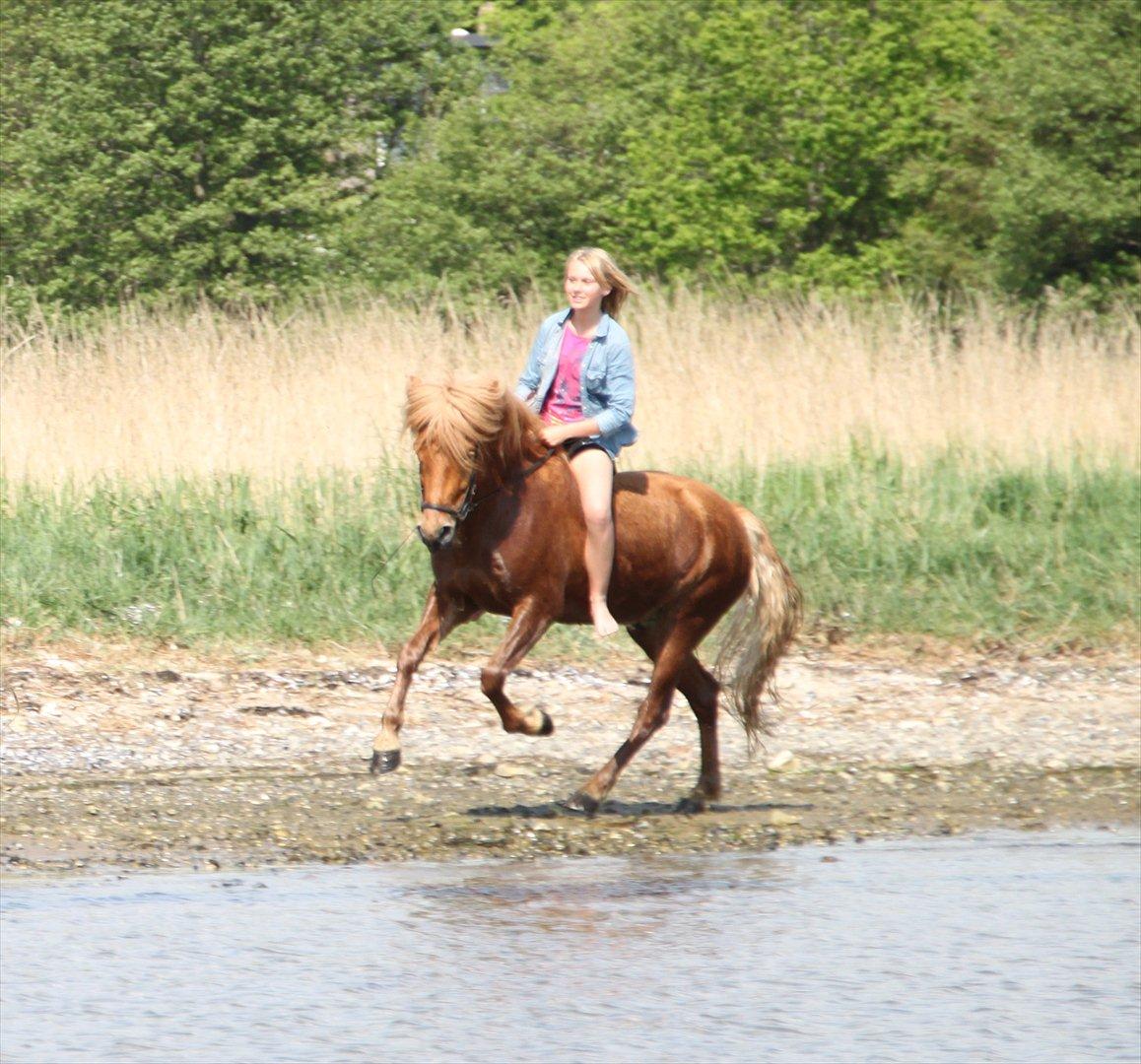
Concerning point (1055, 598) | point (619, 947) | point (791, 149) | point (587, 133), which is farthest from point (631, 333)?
point (791, 149)

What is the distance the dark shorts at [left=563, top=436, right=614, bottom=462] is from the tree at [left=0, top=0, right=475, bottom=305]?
13476 mm

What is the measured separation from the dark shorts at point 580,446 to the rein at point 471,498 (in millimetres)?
99

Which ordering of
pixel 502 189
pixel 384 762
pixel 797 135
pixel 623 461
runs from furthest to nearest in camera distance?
pixel 797 135 < pixel 502 189 < pixel 623 461 < pixel 384 762

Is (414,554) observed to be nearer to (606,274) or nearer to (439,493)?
(606,274)

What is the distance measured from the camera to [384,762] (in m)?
7.66

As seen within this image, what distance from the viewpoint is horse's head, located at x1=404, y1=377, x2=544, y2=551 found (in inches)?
293

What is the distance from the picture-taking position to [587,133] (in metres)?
26.5

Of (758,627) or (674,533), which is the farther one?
(758,627)

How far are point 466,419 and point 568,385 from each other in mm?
853

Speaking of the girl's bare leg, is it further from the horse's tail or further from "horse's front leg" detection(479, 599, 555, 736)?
the horse's tail

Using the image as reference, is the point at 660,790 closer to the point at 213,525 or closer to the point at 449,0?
the point at 213,525

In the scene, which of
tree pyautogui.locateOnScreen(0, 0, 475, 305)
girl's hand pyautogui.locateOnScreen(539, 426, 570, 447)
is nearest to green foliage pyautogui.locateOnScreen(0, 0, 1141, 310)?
tree pyautogui.locateOnScreen(0, 0, 475, 305)

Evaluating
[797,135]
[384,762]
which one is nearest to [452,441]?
[384,762]

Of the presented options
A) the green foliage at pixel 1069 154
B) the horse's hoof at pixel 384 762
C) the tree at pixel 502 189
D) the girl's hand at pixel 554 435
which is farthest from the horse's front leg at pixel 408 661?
the green foliage at pixel 1069 154
